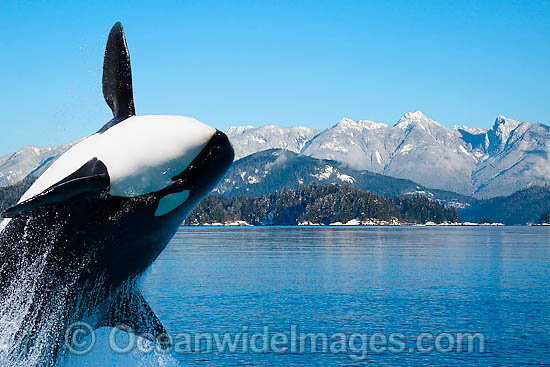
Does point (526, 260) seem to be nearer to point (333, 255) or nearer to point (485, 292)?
point (333, 255)

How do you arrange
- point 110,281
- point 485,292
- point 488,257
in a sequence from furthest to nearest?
1. point 488,257
2. point 485,292
3. point 110,281

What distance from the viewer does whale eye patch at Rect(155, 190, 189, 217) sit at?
771 centimetres

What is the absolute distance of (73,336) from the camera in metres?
9.08

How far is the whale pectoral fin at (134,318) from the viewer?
9.41 m

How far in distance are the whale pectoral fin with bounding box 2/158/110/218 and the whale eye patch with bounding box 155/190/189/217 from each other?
771 millimetres

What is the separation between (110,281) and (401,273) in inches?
1804

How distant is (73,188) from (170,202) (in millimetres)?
1356

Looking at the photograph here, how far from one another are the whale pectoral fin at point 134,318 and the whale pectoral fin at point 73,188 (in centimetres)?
232

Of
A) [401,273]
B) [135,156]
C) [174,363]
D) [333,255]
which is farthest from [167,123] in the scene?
[333,255]
